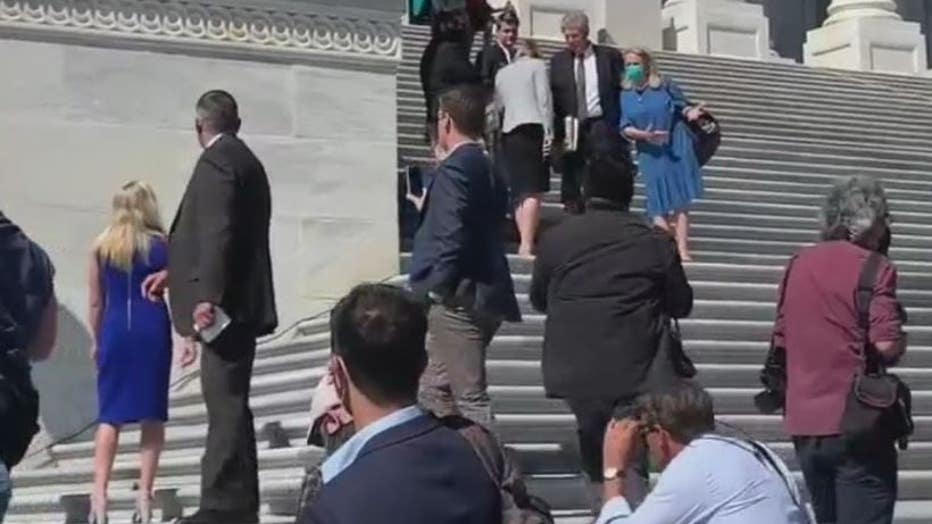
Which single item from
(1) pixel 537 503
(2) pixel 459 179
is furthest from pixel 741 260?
(1) pixel 537 503

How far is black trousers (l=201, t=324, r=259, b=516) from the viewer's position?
737 centimetres

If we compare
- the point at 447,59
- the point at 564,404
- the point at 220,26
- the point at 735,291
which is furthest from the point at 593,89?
the point at 564,404

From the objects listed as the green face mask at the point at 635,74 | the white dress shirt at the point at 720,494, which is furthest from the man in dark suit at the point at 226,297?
the green face mask at the point at 635,74

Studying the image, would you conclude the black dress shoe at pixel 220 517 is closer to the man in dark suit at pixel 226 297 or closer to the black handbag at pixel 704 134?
the man in dark suit at pixel 226 297

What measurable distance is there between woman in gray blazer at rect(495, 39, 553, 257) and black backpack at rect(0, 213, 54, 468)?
6912mm

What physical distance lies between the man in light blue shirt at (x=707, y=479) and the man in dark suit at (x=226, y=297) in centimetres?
267

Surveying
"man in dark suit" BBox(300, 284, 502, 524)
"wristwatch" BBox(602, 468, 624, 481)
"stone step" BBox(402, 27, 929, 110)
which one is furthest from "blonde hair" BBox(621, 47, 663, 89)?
"man in dark suit" BBox(300, 284, 502, 524)

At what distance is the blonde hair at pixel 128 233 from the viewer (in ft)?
27.7

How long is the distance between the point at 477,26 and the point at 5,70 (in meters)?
3.46

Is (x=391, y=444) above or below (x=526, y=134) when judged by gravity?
below

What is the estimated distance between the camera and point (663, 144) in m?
13.0

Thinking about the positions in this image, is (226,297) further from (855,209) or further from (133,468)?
(133,468)

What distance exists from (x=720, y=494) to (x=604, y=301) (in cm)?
232

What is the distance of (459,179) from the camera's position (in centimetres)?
720
